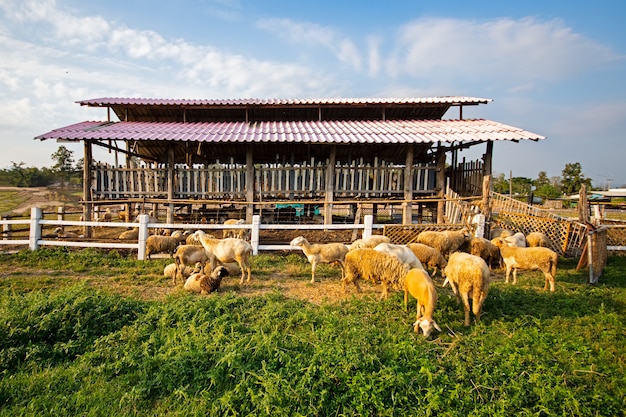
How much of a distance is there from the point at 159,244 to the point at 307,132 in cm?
Result: 691

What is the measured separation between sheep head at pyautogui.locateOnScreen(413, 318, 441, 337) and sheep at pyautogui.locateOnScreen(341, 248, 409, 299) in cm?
116

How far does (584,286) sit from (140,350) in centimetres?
967

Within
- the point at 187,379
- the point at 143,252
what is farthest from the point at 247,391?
the point at 143,252

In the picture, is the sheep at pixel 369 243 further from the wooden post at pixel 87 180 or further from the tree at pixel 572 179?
the tree at pixel 572 179

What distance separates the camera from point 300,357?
4289mm

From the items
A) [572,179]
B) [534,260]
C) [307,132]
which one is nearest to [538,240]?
[534,260]

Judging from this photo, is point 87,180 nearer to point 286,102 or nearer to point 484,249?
point 286,102

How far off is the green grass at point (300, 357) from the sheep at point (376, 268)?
0.40 metres

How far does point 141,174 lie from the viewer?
13.0 metres

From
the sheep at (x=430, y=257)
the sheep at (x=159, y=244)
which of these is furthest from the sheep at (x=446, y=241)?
the sheep at (x=159, y=244)

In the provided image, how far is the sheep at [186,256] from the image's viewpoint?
7.66 metres

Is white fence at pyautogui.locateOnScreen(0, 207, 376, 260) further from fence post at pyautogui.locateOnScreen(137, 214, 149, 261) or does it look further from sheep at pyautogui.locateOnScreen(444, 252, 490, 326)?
sheep at pyautogui.locateOnScreen(444, 252, 490, 326)

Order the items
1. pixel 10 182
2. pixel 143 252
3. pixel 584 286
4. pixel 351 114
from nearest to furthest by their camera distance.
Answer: pixel 584 286 < pixel 143 252 < pixel 351 114 < pixel 10 182

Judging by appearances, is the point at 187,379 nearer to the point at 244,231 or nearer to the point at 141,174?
the point at 244,231
